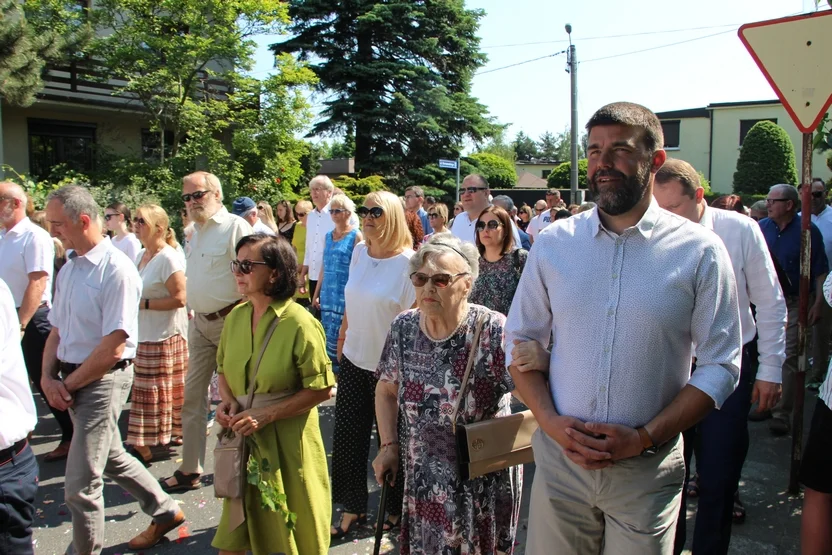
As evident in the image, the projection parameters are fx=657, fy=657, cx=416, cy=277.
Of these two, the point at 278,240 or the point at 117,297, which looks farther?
the point at 117,297

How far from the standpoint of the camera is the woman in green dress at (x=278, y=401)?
126 inches

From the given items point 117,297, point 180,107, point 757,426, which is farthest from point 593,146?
point 180,107

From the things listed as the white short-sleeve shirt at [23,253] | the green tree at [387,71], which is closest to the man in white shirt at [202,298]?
the white short-sleeve shirt at [23,253]

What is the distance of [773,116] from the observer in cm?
3722

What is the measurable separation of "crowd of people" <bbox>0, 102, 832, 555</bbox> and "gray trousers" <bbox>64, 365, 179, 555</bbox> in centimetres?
1

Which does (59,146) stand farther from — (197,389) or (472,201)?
(197,389)

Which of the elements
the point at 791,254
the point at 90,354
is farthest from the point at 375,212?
the point at 791,254

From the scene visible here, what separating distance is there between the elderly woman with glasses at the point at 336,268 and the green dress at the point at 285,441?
238 centimetres

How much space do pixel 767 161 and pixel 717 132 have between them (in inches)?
361

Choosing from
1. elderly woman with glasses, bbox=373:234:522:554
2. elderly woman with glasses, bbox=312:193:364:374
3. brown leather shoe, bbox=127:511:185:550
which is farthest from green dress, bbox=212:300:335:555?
elderly woman with glasses, bbox=312:193:364:374

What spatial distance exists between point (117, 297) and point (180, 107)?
1778 centimetres

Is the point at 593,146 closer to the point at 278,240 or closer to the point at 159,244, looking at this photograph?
the point at 278,240

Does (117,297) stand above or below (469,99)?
below

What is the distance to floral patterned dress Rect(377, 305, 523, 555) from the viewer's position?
286cm
